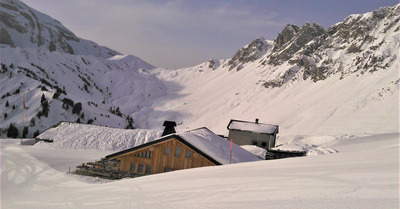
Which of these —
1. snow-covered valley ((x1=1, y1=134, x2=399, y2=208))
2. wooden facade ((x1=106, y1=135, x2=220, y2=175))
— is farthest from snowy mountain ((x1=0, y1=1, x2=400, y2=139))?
snow-covered valley ((x1=1, y1=134, x2=399, y2=208))

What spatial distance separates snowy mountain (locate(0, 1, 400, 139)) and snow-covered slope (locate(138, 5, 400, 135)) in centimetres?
28

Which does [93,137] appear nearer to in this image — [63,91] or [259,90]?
[63,91]

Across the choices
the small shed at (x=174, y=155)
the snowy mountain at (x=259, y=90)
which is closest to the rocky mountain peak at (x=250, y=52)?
the snowy mountain at (x=259, y=90)

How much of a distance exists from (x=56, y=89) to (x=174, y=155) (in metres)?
60.5

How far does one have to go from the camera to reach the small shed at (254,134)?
44406 millimetres

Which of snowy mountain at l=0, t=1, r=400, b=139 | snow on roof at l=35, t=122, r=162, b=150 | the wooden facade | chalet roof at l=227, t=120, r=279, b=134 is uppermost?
snowy mountain at l=0, t=1, r=400, b=139

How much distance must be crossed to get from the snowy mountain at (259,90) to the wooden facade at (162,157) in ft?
119

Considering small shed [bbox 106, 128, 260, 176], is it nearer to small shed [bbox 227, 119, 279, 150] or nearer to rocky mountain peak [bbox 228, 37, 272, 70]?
small shed [bbox 227, 119, 279, 150]

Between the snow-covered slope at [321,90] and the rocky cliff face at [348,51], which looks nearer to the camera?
the snow-covered slope at [321,90]

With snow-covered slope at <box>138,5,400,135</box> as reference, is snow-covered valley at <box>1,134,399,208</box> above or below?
below

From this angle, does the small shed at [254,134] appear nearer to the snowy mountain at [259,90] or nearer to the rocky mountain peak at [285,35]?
the snowy mountain at [259,90]

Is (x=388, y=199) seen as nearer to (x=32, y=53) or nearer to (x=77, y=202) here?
(x=77, y=202)

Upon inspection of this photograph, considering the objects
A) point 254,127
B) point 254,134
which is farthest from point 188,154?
point 254,127

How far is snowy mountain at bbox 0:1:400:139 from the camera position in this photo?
6397 centimetres
